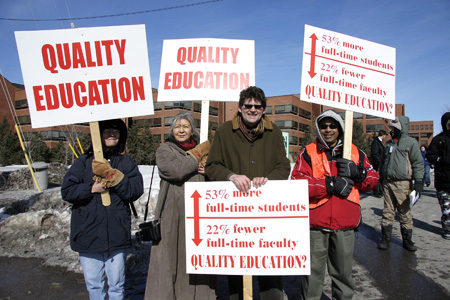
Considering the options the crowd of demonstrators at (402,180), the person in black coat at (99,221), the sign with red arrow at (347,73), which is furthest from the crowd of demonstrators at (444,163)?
the person in black coat at (99,221)

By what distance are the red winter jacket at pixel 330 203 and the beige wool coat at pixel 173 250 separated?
107 cm

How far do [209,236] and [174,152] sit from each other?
3.02ft

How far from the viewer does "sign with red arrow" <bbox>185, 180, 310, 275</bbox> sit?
96.6 inches

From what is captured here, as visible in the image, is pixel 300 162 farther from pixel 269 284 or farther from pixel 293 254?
pixel 269 284

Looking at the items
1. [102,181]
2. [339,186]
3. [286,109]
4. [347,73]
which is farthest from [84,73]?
[286,109]

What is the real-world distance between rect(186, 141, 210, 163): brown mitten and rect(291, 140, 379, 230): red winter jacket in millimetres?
914

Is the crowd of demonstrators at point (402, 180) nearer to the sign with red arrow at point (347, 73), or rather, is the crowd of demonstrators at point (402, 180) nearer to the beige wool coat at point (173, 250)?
the sign with red arrow at point (347, 73)

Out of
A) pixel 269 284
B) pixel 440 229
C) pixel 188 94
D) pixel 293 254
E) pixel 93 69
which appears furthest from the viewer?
pixel 440 229

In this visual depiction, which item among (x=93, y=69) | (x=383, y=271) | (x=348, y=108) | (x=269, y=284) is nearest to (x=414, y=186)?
(x=383, y=271)

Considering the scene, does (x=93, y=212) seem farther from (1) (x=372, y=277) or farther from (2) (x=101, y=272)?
(1) (x=372, y=277)

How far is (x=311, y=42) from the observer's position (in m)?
3.25

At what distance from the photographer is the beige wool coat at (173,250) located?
288 centimetres

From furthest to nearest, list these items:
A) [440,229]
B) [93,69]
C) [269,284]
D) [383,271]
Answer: [440,229] < [383,271] < [93,69] < [269,284]

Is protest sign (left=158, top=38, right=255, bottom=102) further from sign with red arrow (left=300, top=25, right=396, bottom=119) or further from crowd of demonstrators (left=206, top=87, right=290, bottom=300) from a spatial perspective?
crowd of demonstrators (left=206, top=87, right=290, bottom=300)
